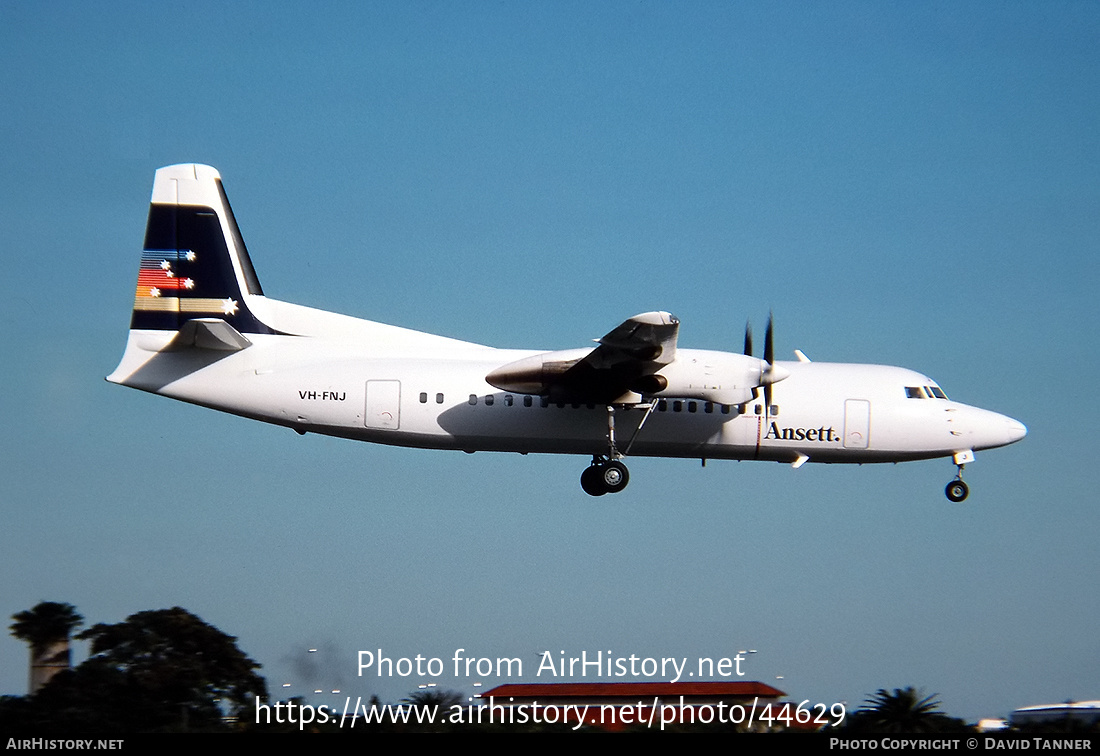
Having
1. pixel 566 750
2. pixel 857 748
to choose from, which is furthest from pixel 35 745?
pixel 857 748

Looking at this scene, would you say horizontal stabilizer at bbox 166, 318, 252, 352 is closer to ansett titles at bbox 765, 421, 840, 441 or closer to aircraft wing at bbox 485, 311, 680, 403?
aircraft wing at bbox 485, 311, 680, 403

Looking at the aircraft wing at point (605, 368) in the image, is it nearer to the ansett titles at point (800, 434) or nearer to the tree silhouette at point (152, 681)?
the ansett titles at point (800, 434)

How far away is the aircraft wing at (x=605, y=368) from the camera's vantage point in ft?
61.2

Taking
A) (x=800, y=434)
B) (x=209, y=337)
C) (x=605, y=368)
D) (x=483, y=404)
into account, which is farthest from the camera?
(x=800, y=434)

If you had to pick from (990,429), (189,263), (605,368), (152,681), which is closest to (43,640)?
(152,681)

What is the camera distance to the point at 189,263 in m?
20.8

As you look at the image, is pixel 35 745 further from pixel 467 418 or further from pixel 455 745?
pixel 467 418

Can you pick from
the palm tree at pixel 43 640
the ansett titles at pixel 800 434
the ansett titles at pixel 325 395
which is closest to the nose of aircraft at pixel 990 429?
the ansett titles at pixel 800 434

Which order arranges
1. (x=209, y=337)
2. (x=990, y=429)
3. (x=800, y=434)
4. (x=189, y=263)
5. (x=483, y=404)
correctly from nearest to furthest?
(x=209, y=337) → (x=483, y=404) → (x=189, y=263) → (x=800, y=434) → (x=990, y=429)

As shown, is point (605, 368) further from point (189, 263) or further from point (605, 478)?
point (189, 263)

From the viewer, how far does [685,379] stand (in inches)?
766

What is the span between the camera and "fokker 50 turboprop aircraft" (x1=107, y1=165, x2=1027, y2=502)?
19.6 metres

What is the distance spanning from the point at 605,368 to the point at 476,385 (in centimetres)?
232

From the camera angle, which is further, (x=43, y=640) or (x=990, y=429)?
(x=43, y=640)
